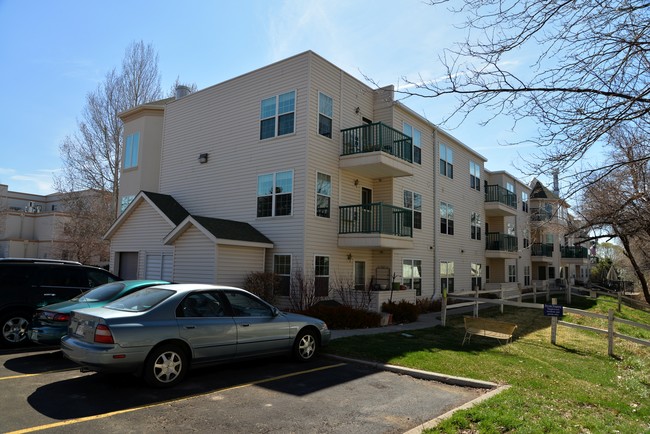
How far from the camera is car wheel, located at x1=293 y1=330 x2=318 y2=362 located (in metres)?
8.46

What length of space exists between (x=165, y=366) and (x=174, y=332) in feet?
1.65

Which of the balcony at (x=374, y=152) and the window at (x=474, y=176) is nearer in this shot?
the balcony at (x=374, y=152)

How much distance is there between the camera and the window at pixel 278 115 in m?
16.8

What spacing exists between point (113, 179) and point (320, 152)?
2035cm

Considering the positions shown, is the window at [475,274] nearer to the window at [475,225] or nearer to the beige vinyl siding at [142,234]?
the window at [475,225]

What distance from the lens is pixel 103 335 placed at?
6.12 metres

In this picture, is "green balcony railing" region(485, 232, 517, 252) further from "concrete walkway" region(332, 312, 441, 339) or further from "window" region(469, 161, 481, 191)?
"concrete walkway" region(332, 312, 441, 339)

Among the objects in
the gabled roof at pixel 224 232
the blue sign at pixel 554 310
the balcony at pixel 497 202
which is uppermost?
the balcony at pixel 497 202

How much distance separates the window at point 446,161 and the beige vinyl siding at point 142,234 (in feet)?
49.4

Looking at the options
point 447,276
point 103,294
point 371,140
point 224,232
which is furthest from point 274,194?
point 447,276

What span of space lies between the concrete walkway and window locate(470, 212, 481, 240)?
11895mm

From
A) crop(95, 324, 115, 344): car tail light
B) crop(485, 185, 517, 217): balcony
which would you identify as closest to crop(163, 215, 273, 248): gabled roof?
crop(95, 324, 115, 344): car tail light

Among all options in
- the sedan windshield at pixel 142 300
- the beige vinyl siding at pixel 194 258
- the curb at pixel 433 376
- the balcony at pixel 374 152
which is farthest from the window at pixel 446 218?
the sedan windshield at pixel 142 300

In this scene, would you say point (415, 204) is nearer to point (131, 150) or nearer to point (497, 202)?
point (497, 202)
